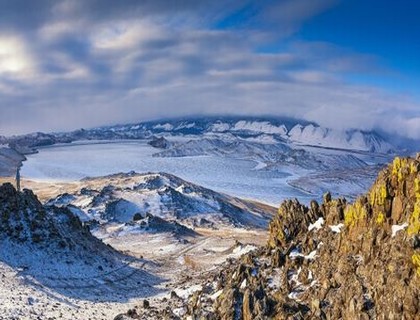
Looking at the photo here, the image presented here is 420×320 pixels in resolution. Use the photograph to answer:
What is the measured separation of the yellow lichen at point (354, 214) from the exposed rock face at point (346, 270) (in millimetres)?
58

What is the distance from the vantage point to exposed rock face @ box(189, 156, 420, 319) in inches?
938

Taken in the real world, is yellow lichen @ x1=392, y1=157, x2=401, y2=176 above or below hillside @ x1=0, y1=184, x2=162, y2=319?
above

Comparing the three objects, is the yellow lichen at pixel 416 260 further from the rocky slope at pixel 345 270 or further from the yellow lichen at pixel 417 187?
the yellow lichen at pixel 417 187

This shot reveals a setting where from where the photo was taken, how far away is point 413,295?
2234cm

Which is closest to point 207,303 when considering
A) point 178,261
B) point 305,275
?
point 305,275

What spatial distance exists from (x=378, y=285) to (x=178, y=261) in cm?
3820

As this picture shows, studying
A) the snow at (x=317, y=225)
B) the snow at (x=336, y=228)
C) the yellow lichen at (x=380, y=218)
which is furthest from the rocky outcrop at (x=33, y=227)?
the yellow lichen at (x=380, y=218)

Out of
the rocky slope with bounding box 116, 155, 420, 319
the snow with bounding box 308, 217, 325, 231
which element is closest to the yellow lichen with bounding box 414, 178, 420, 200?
the rocky slope with bounding box 116, 155, 420, 319

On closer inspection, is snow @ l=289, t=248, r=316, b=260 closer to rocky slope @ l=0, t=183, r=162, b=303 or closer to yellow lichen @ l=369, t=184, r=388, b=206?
yellow lichen @ l=369, t=184, r=388, b=206

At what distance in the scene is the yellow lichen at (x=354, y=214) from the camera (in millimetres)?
29672

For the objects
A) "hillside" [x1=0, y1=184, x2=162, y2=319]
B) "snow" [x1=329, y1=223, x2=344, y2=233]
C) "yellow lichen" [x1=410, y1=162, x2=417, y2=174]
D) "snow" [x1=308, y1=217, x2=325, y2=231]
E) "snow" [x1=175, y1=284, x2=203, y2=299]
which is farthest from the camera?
"snow" [x1=175, y1=284, x2=203, y2=299]

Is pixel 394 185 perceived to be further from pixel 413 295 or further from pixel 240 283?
pixel 240 283

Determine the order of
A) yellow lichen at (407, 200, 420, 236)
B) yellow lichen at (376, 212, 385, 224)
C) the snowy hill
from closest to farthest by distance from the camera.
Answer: yellow lichen at (407, 200, 420, 236) → yellow lichen at (376, 212, 385, 224) → the snowy hill

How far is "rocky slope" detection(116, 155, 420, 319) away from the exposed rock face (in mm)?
43
